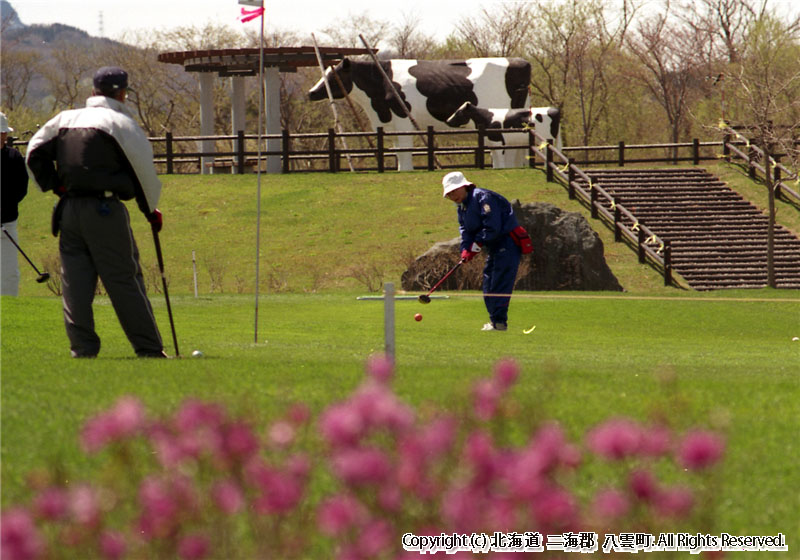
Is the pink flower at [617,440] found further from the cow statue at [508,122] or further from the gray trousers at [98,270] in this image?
the cow statue at [508,122]

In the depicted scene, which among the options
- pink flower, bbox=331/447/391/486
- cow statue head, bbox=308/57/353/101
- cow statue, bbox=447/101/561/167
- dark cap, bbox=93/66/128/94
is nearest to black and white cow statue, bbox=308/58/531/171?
cow statue head, bbox=308/57/353/101

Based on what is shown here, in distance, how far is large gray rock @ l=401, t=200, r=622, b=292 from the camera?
83.7ft

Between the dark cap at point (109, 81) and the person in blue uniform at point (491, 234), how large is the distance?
579 centimetres

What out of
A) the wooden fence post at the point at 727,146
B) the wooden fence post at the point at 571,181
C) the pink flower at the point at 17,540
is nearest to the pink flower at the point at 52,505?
the pink flower at the point at 17,540

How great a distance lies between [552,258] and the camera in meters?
25.9

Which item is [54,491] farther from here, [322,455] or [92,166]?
[92,166]

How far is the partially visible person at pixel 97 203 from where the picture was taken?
28.9ft

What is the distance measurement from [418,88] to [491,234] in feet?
96.8

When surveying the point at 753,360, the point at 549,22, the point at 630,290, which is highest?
the point at 549,22

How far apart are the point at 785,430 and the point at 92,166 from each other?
5.30 meters

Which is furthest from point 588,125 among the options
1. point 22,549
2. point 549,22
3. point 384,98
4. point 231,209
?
point 22,549

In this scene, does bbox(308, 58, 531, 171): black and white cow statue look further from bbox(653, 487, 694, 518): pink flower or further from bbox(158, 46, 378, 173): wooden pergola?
bbox(653, 487, 694, 518): pink flower

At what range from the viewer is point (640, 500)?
2805 mm

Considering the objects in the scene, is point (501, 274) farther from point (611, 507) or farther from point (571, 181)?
point (571, 181)
